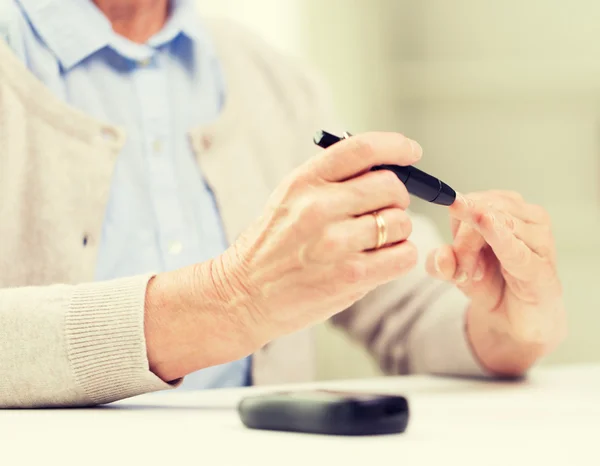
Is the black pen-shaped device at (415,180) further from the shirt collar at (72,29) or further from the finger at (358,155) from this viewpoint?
the shirt collar at (72,29)

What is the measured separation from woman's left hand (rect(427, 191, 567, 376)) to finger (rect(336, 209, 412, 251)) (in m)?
0.07

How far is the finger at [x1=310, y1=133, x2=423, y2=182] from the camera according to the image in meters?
0.68

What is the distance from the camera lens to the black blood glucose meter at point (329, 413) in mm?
557

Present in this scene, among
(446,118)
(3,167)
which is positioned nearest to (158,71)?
(3,167)

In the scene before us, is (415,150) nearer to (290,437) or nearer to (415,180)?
(415,180)

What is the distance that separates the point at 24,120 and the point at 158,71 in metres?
0.24

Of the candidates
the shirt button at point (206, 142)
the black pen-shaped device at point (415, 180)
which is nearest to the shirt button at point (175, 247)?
the shirt button at point (206, 142)

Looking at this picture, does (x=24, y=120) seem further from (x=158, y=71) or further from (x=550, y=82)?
(x=550, y=82)

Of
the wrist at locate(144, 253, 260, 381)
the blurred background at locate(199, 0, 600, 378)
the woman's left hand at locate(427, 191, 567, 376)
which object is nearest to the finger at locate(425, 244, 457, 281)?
the woman's left hand at locate(427, 191, 567, 376)

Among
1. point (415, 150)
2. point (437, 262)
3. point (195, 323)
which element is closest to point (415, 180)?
point (415, 150)

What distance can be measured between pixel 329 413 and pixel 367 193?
22 centimetres

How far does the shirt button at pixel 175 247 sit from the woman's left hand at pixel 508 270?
0.37 metres

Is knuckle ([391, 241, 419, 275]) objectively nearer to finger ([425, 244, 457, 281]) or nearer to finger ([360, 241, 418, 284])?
finger ([360, 241, 418, 284])

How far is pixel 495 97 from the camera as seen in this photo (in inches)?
84.7
